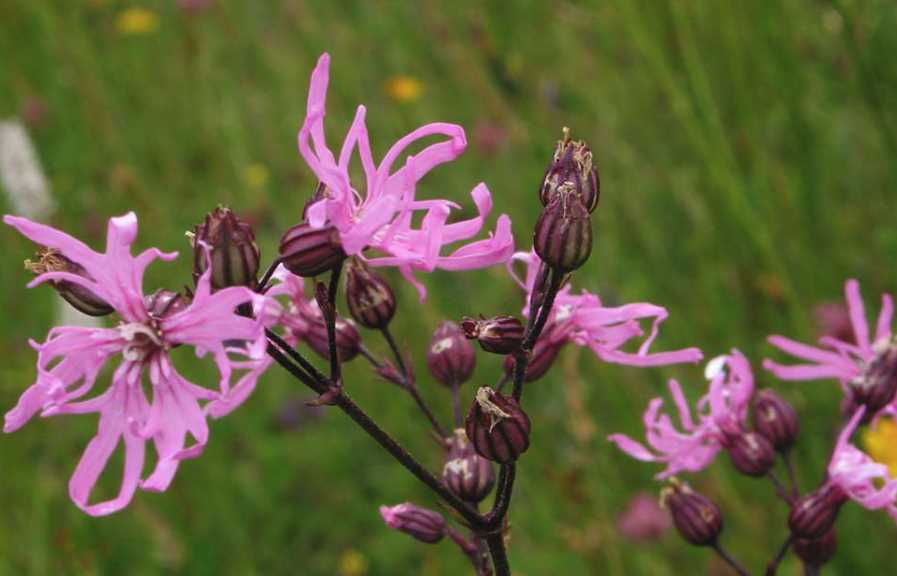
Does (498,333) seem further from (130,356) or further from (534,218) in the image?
(534,218)

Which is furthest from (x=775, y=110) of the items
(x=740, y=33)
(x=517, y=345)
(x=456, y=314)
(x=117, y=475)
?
(x=117, y=475)

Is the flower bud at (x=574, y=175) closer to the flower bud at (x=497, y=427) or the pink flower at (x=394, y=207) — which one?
the pink flower at (x=394, y=207)

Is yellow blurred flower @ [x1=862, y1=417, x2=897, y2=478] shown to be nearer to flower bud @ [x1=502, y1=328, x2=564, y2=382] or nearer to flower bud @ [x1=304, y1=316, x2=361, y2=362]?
flower bud @ [x1=502, y1=328, x2=564, y2=382]

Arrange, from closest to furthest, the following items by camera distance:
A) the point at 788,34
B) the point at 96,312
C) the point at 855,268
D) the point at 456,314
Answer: the point at 96,312 < the point at 788,34 < the point at 855,268 < the point at 456,314

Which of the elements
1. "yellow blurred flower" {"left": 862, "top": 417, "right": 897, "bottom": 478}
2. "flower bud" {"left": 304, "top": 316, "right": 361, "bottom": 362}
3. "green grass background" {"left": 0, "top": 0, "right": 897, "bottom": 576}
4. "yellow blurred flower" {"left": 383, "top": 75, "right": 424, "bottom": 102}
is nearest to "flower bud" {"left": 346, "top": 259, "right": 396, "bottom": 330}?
"flower bud" {"left": 304, "top": 316, "right": 361, "bottom": 362}

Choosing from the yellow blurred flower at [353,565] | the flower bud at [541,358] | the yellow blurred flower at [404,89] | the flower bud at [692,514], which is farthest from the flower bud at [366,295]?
the yellow blurred flower at [404,89]

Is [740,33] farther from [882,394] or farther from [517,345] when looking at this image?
[517,345]

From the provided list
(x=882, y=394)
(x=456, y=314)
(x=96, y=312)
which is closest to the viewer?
(x=96, y=312)
